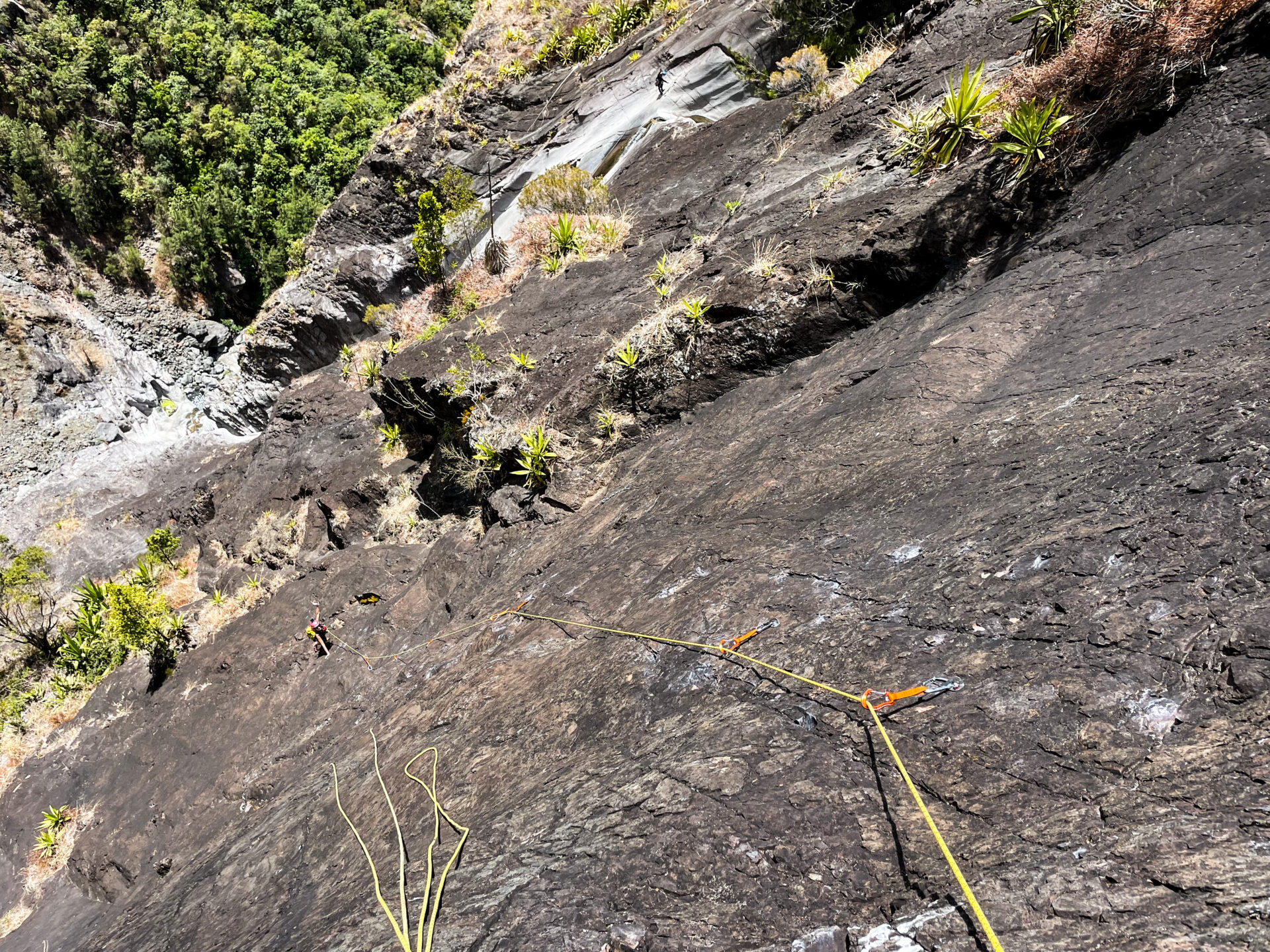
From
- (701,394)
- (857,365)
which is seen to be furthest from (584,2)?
(857,365)

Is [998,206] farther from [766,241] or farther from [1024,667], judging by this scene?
[1024,667]

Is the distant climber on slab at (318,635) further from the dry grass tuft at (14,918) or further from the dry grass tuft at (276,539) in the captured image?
the dry grass tuft at (14,918)

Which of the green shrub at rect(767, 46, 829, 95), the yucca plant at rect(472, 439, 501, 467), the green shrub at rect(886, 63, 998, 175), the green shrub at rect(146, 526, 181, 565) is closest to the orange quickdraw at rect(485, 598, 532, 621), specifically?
the yucca plant at rect(472, 439, 501, 467)

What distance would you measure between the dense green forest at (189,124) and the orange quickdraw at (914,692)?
30163 millimetres

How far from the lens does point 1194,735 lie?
2.14 meters

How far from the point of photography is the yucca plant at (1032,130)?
562 centimetres

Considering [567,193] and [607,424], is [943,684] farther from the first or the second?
[567,193]

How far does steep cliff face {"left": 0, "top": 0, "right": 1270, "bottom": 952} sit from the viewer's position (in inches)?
90.2

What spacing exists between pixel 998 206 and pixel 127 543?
20944mm

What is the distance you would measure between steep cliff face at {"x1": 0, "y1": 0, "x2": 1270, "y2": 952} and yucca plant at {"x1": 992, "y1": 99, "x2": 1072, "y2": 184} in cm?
29

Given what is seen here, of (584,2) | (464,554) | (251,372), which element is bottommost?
(464,554)

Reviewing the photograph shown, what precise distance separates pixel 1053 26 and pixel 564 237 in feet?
25.0

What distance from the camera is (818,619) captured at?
3623 millimetres

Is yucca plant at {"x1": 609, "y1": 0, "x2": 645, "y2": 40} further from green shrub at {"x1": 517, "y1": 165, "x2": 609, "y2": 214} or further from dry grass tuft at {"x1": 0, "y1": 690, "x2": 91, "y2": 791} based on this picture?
dry grass tuft at {"x1": 0, "y1": 690, "x2": 91, "y2": 791}
